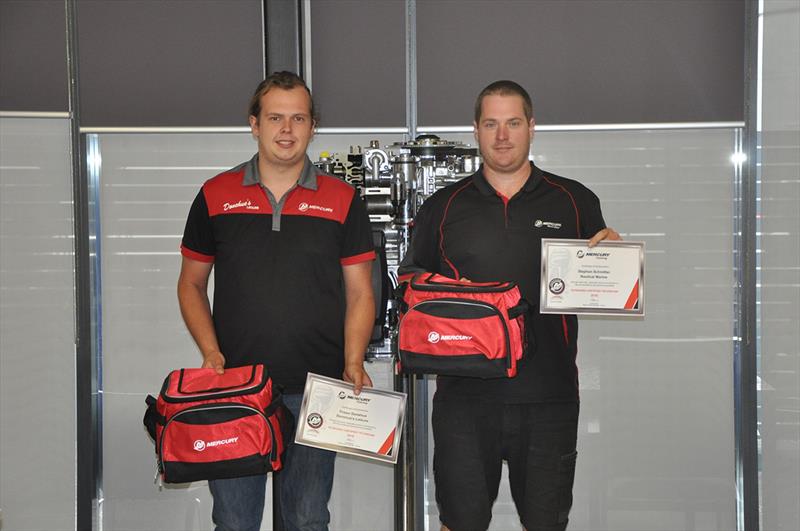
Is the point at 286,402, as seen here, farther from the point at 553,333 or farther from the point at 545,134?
the point at 545,134

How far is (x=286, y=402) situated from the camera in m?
2.57

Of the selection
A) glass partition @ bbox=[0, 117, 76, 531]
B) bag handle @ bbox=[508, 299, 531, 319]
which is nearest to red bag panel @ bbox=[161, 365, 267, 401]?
bag handle @ bbox=[508, 299, 531, 319]

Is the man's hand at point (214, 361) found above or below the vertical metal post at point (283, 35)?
below

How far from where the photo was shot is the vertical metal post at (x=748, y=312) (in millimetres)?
3887

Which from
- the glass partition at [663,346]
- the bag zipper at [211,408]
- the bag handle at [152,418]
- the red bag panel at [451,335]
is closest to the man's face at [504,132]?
the red bag panel at [451,335]

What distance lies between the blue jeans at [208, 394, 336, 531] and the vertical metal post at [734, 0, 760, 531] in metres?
2.19

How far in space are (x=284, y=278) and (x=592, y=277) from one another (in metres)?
0.91

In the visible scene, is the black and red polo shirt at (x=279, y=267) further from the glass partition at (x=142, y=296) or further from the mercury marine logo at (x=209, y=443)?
the glass partition at (x=142, y=296)

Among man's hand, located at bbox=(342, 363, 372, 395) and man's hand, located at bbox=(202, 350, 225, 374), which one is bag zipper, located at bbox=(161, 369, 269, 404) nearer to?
man's hand, located at bbox=(202, 350, 225, 374)

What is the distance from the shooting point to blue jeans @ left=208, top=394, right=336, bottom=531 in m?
2.53

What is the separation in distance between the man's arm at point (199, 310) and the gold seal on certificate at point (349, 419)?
280 millimetres

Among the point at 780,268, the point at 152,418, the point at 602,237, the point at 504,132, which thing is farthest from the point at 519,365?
the point at 780,268

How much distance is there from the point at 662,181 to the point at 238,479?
2.41 metres

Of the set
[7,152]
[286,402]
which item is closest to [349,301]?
[286,402]
